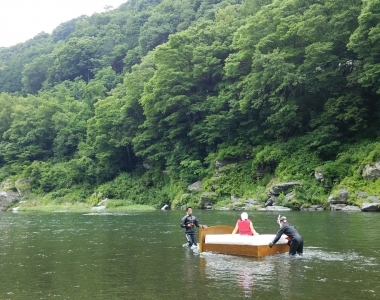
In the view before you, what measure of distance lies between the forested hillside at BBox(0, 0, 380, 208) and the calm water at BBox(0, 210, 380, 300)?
22.2 metres

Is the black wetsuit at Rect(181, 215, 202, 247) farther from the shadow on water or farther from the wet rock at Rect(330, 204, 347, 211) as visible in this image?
the wet rock at Rect(330, 204, 347, 211)

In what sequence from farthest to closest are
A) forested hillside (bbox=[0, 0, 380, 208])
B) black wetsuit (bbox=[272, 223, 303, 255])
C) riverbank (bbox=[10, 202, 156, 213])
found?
riverbank (bbox=[10, 202, 156, 213]) → forested hillside (bbox=[0, 0, 380, 208]) → black wetsuit (bbox=[272, 223, 303, 255])

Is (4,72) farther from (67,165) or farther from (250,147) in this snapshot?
(250,147)

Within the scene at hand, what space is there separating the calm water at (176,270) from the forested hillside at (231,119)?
73.0 ft

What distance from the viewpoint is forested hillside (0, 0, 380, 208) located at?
140 feet

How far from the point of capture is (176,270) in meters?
13.2

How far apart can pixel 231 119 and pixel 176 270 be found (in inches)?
1577

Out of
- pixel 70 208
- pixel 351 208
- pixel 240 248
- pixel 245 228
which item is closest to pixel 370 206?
pixel 351 208

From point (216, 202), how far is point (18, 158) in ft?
159

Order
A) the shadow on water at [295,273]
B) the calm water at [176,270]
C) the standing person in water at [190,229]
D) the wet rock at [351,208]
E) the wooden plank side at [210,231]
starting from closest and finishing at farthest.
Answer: the shadow on water at [295,273], the calm water at [176,270], the wooden plank side at [210,231], the standing person in water at [190,229], the wet rock at [351,208]

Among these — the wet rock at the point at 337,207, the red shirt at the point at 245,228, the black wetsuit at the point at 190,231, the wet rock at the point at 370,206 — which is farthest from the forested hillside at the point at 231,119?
the red shirt at the point at 245,228

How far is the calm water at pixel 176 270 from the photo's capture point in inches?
405

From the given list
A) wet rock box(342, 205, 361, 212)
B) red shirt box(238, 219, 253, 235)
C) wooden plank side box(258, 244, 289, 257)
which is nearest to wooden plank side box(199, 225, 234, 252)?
red shirt box(238, 219, 253, 235)

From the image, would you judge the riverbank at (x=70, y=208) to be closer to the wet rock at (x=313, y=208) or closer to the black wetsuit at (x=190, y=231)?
the wet rock at (x=313, y=208)
